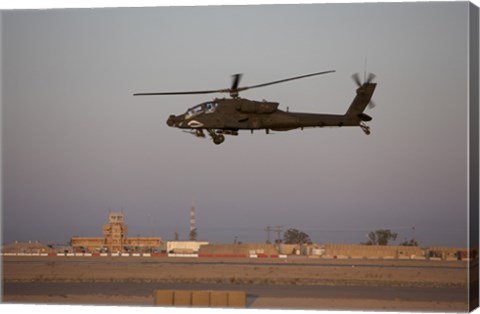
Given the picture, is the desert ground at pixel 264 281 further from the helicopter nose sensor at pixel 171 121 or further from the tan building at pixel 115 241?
the helicopter nose sensor at pixel 171 121

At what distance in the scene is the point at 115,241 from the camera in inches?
1847

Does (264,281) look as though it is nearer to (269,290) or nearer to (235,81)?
(269,290)

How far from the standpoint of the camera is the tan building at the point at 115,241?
39625 mm

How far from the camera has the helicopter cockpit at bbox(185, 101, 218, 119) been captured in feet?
106

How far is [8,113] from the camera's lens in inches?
1324

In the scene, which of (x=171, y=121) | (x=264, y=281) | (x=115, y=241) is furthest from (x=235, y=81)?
(x=115, y=241)

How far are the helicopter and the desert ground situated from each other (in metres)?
4.54

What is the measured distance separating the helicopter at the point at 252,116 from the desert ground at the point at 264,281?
14.9 feet

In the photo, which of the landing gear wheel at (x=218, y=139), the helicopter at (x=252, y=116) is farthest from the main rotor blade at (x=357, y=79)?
the landing gear wheel at (x=218, y=139)

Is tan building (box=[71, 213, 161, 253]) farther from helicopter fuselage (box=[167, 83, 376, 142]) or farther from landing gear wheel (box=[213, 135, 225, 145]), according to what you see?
helicopter fuselage (box=[167, 83, 376, 142])

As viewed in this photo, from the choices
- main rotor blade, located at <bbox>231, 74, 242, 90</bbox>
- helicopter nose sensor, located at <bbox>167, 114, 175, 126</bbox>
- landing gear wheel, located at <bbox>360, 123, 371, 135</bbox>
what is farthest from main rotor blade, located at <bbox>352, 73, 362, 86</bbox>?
helicopter nose sensor, located at <bbox>167, 114, 175, 126</bbox>

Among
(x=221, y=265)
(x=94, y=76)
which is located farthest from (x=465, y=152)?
(x=221, y=265)

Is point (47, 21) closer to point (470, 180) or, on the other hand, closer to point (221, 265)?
point (470, 180)

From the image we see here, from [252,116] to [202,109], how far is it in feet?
4.36
